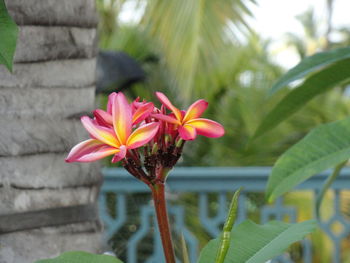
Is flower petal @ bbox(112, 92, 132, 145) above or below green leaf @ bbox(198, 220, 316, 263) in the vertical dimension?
above

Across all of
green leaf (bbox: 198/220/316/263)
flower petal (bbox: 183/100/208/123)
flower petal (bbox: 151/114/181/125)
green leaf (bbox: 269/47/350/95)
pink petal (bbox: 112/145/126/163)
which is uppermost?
green leaf (bbox: 269/47/350/95)

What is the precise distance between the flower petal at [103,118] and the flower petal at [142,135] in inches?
2.2

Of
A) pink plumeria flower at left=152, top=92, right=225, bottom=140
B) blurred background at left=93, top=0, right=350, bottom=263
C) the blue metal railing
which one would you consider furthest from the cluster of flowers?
blurred background at left=93, top=0, right=350, bottom=263

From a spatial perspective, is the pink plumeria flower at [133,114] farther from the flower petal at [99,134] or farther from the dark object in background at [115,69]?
the dark object in background at [115,69]

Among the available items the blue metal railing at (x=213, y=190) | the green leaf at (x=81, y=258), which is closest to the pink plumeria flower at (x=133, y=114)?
the green leaf at (x=81, y=258)

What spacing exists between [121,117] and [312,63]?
23.2 inches

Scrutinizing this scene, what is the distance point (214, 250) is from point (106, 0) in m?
10.1

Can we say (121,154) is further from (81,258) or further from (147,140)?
(81,258)

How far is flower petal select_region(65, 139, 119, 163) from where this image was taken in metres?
0.66

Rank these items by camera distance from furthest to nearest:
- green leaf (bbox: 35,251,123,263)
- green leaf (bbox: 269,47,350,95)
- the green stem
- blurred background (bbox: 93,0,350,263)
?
blurred background (bbox: 93,0,350,263) < green leaf (bbox: 269,47,350,95) < green leaf (bbox: 35,251,123,263) < the green stem

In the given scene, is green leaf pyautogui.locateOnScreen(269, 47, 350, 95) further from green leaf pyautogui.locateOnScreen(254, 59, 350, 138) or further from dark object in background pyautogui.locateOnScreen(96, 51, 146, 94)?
dark object in background pyautogui.locateOnScreen(96, 51, 146, 94)

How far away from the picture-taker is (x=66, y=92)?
1116 mm

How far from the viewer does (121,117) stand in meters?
0.68

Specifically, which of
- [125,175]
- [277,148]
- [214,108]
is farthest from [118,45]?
[125,175]
